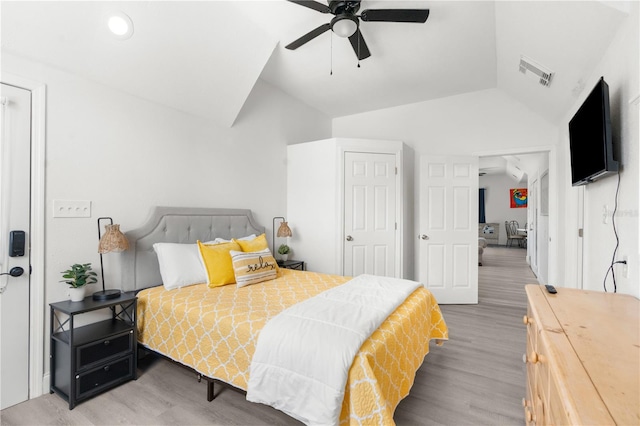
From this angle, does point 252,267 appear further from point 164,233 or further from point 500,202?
point 500,202

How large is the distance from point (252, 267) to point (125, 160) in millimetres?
1417

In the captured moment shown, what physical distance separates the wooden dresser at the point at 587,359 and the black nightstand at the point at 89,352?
8.05ft

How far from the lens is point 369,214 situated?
13.6 feet

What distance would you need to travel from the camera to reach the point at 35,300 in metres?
2.11

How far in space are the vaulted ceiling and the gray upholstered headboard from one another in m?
1.05

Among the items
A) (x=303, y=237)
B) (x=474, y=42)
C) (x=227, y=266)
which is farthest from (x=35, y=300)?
(x=474, y=42)

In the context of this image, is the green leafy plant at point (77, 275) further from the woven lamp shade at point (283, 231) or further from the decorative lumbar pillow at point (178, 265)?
the woven lamp shade at point (283, 231)

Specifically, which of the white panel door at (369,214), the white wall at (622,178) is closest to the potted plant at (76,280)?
the white panel door at (369,214)

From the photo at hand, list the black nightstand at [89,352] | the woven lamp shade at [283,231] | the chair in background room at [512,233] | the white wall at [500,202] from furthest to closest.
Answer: the white wall at [500,202] → the chair in background room at [512,233] → the woven lamp shade at [283,231] → the black nightstand at [89,352]

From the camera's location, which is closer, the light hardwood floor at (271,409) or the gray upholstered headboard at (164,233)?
the light hardwood floor at (271,409)

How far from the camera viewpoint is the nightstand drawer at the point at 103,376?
201 centimetres

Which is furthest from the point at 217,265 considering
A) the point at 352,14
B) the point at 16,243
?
the point at 352,14

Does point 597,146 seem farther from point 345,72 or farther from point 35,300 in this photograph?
point 35,300

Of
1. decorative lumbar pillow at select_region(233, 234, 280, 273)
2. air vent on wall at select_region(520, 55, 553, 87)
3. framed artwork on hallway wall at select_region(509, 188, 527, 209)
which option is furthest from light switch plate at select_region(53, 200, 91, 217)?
framed artwork on hallway wall at select_region(509, 188, 527, 209)
